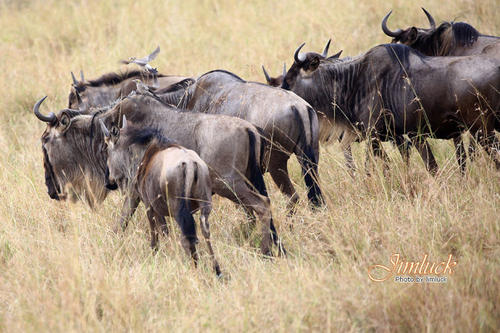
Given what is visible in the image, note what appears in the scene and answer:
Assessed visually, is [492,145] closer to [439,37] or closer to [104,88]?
[439,37]

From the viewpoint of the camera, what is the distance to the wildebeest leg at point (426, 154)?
560 centimetres

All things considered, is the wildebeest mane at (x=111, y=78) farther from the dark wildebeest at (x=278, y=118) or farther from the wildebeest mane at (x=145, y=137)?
the wildebeest mane at (x=145, y=137)

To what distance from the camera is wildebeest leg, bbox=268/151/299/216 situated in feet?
17.4

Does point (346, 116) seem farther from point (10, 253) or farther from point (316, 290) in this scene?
point (10, 253)

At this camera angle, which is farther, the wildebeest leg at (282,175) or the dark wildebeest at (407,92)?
the dark wildebeest at (407,92)

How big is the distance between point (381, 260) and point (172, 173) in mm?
1412

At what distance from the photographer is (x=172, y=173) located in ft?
13.3

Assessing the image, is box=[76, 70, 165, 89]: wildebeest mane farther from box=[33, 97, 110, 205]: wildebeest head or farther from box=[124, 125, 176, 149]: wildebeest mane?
box=[124, 125, 176, 149]: wildebeest mane

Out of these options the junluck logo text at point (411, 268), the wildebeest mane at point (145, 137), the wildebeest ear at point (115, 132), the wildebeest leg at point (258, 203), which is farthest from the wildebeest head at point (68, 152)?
the junluck logo text at point (411, 268)

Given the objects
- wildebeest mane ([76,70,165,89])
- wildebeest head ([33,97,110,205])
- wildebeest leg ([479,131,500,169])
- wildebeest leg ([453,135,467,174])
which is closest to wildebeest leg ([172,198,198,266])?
wildebeest head ([33,97,110,205])

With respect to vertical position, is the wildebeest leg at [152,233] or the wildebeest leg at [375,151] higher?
the wildebeest leg at [375,151]

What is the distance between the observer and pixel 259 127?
16.2 feet

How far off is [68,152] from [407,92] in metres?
3.15

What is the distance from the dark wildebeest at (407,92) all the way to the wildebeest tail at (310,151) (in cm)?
74
